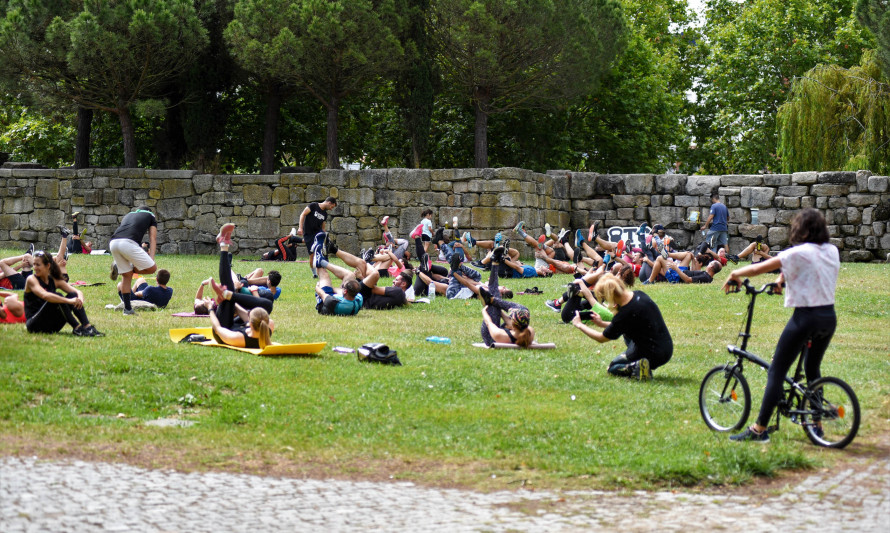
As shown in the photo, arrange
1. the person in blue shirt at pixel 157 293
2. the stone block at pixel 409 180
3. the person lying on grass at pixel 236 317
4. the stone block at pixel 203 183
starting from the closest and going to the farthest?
the person lying on grass at pixel 236 317
the person in blue shirt at pixel 157 293
the stone block at pixel 409 180
the stone block at pixel 203 183

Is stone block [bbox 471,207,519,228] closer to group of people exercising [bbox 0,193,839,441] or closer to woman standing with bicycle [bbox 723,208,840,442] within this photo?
group of people exercising [bbox 0,193,839,441]

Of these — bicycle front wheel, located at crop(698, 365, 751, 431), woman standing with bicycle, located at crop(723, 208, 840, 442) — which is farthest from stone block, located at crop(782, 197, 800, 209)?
woman standing with bicycle, located at crop(723, 208, 840, 442)

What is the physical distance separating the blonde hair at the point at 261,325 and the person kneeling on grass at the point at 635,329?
132 inches

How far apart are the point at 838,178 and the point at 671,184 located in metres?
3.90

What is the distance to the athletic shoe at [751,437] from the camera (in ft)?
24.1

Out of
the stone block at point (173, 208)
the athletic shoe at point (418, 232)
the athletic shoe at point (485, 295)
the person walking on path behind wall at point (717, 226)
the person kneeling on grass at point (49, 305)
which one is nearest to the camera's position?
the person kneeling on grass at point (49, 305)

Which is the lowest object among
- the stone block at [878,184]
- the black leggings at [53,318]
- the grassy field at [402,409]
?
the grassy field at [402,409]

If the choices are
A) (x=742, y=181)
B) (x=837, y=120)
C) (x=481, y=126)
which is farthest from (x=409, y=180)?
(x=837, y=120)

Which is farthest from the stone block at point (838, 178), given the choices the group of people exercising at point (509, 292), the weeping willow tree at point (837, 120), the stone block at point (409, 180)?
the stone block at point (409, 180)

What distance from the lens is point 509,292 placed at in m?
15.6

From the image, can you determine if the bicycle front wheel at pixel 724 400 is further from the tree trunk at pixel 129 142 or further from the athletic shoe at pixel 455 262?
the tree trunk at pixel 129 142

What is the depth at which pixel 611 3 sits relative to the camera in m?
27.3

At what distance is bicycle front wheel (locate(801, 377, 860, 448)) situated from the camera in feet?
23.0

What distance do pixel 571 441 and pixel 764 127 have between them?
3459 cm
